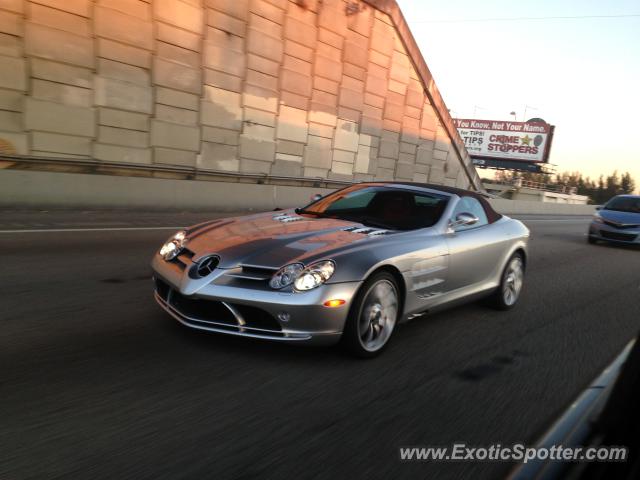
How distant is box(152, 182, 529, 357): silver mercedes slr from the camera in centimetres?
369

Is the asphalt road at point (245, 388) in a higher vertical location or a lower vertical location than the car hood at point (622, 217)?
lower

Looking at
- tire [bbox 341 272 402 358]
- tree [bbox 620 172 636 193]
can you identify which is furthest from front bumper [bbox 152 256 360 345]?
tree [bbox 620 172 636 193]

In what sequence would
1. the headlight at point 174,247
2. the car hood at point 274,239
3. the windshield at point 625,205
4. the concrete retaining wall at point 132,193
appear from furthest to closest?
1. the windshield at point 625,205
2. the concrete retaining wall at point 132,193
3. the headlight at point 174,247
4. the car hood at point 274,239

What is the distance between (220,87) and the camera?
615 inches

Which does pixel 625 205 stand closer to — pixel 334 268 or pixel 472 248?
pixel 472 248

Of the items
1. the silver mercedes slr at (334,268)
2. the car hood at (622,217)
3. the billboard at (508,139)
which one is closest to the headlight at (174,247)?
the silver mercedes slr at (334,268)

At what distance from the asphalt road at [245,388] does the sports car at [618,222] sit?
30.2 feet

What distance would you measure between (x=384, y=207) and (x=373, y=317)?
5.27ft

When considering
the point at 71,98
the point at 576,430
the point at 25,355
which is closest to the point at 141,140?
the point at 71,98

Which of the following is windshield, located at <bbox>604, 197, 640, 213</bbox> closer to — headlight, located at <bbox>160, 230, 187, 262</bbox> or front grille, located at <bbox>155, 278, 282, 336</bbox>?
headlight, located at <bbox>160, 230, 187, 262</bbox>

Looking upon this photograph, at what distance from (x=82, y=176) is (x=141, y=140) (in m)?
2.65

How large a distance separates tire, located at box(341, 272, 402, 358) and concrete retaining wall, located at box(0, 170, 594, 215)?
9046mm

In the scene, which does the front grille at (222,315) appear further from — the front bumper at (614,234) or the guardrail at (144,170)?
the front bumper at (614,234)

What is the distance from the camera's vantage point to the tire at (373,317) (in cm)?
388
